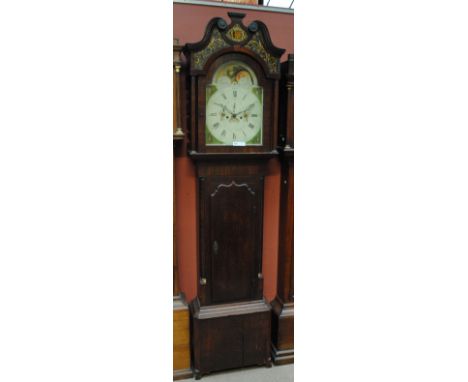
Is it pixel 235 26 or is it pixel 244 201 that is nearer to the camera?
pixel 235 26

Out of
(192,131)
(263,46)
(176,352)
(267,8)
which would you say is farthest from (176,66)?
(176,352)

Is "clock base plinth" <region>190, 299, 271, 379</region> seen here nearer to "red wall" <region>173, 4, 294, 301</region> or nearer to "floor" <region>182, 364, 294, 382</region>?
"floor" <region>182, 364, 294, 382</region>

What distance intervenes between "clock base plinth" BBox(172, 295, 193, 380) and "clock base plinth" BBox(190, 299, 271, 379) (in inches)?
1.4

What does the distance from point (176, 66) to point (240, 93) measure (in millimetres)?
322

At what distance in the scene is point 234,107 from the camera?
1.85m

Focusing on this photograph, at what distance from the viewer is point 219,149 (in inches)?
73.4

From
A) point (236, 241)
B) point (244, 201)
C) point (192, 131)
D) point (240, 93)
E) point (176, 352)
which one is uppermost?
point (240, 93)

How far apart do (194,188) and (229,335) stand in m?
0.80

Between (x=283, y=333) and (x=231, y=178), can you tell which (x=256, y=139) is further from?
(x=283, y=333)

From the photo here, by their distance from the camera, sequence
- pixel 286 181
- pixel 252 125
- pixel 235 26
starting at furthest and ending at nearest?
pixel 286 181
pixel 252 125
pixel 235 26

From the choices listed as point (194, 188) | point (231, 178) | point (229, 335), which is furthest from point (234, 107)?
point (229, 335)

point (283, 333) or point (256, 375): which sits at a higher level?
point (283, 333)

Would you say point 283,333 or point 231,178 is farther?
point 283,333

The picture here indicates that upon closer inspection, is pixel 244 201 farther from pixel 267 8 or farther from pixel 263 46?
pixel 267 8
